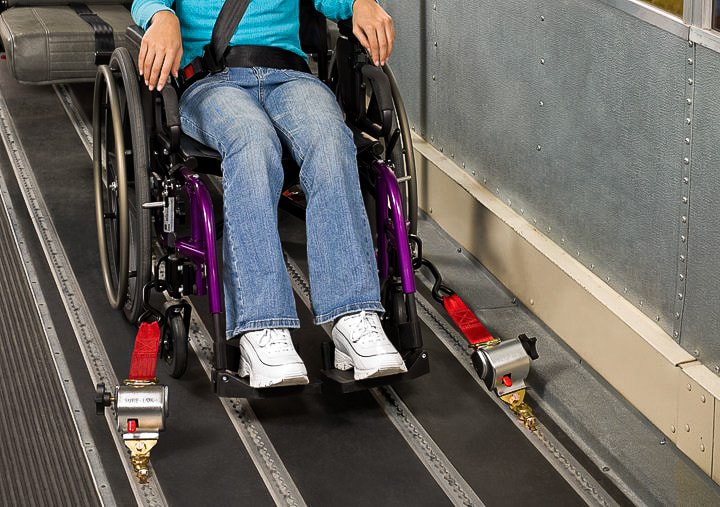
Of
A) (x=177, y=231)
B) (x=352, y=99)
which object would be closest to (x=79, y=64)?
(x=177, y=231)

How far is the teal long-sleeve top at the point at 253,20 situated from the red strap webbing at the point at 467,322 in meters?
0.81

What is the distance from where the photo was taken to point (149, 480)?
2.80 m

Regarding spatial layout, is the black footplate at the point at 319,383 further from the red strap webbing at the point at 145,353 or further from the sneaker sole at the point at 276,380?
the red strap webbing at the point at 145,353

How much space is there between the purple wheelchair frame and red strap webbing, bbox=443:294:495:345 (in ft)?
0.56

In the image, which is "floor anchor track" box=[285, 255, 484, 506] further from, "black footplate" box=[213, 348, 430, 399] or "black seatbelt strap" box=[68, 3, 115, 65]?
"black seatbelt strap" box=[68, 3, 115, 65]

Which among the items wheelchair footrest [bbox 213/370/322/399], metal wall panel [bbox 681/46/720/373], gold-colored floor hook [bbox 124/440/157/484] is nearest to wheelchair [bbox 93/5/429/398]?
wheelchair footrest [bbox 213/370/322/399]

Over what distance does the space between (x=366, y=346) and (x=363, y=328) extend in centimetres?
5

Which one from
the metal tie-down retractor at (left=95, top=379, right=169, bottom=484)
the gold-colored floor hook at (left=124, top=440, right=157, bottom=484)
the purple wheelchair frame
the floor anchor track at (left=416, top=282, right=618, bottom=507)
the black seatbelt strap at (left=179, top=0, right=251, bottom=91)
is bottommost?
the floor anchor track at (left=416, top=282, right=618, bottom=507)

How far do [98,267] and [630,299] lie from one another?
1698 mm

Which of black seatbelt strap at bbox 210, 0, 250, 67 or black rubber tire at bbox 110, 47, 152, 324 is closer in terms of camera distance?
black rubber tire at bbox 110, 47, 152, 324

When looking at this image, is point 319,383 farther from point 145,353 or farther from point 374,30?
point 374,30

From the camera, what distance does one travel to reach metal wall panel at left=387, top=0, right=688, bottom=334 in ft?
9.57

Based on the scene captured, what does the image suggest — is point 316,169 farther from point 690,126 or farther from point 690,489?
point 690,489

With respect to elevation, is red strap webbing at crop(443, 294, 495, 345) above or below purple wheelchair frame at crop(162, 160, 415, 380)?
below
